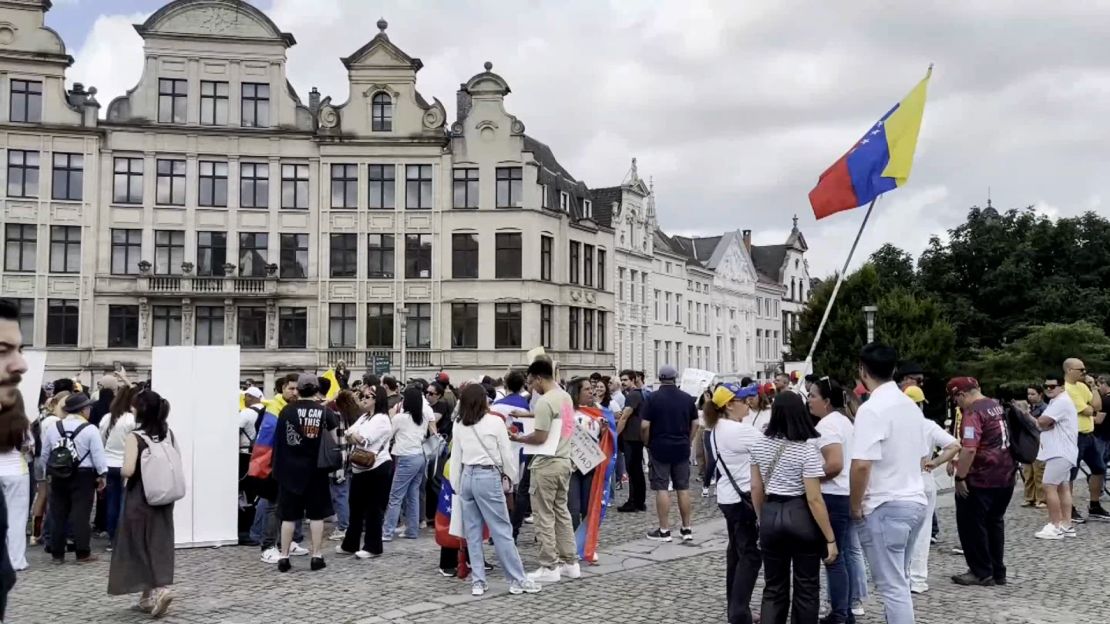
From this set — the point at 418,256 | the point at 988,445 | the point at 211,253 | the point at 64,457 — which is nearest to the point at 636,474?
the point at 988,445

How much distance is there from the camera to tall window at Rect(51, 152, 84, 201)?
37906mm

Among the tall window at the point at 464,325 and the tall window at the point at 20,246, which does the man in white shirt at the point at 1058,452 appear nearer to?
the tall window at the point at 464,325

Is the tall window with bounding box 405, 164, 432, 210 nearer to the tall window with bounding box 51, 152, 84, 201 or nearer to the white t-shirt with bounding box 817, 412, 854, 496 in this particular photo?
the tall window with bounding box 51, 152, 84, 201

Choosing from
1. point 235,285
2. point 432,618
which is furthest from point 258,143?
point 432,618

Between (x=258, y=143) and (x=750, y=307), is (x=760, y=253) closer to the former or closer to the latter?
(x=750, y=307)

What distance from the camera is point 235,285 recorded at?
128ft

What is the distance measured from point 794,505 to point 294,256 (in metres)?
35.9

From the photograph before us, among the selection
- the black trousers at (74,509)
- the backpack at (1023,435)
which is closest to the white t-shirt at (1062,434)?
the backpack at (1023,435)

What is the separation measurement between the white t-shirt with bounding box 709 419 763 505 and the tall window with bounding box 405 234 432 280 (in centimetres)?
3342

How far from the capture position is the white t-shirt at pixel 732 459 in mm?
7848

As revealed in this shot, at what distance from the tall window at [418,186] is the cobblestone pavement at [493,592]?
2965 cm

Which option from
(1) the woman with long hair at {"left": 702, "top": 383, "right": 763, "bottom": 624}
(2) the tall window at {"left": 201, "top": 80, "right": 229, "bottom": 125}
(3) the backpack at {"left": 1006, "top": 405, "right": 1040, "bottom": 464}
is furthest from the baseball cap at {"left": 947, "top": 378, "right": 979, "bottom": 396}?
(2) the tall window at {"left": 201, "top": 80, "right": 229, "bottom": 125}

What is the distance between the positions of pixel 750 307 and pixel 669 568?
65.5m

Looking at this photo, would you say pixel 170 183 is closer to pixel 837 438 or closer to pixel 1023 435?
pixel 1023 435
